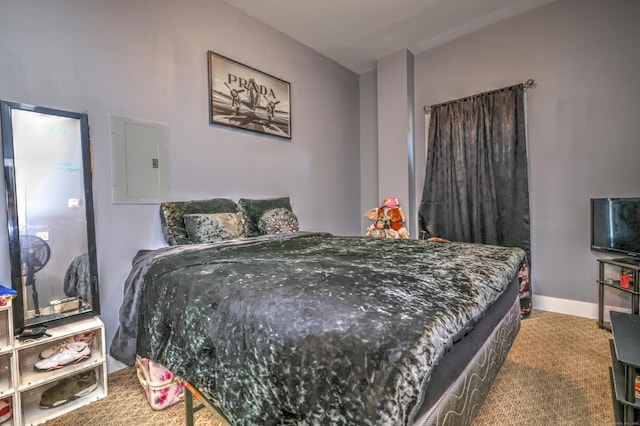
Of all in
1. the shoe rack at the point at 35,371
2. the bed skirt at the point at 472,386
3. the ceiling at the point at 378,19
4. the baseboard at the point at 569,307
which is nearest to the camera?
the bed skirt at the point at 472,386

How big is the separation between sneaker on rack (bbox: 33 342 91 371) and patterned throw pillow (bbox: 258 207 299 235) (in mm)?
1336

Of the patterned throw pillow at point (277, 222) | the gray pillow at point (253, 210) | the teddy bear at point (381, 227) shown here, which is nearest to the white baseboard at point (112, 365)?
the gray pillow at point (253, 210)

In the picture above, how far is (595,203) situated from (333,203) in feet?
8.40

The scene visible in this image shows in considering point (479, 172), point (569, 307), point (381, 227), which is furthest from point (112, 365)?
point (569, 307)

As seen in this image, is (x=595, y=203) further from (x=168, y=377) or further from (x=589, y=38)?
(x=168, y=377)

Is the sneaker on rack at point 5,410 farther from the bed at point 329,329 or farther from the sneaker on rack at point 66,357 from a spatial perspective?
the bed at point 329,329

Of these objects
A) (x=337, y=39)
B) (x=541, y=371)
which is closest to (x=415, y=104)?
(x=337, y=39)

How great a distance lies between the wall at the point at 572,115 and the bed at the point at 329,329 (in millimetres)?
1669

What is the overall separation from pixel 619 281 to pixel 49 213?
4.16m

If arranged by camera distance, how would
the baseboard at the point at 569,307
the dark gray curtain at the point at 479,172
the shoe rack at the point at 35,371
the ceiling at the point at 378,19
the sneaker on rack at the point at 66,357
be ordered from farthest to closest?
the dark gray curtain at the point at 479,172 < the ceiling at the point at 378,19 < the baseboard at the point at 569,307 < the sneaker on rack at the point at 66,357 < the shoe rack at the point at 35,371

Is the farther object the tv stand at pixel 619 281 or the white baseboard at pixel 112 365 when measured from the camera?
the tv stand at pixel 619 281

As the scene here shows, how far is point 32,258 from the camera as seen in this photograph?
5.25ft

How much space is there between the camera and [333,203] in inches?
150

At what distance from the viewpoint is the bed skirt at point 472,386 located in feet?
2.50
